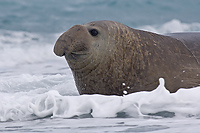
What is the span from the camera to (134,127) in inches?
133

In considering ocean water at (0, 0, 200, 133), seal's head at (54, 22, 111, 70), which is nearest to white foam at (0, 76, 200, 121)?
ocean water at (0, 0, 200, 133)

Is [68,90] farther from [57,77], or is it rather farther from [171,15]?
[171,15]

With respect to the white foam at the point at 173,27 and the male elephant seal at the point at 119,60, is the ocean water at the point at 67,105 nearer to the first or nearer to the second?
the male elephant seal at the point at 119,60

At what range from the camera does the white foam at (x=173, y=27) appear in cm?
2242

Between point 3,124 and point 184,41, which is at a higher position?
point 184,41

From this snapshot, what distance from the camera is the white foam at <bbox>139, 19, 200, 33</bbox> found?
73.6 feet

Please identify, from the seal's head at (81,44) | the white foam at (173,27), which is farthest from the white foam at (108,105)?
the white foam at (173,27)

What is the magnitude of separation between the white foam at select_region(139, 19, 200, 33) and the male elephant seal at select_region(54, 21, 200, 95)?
1682 cm

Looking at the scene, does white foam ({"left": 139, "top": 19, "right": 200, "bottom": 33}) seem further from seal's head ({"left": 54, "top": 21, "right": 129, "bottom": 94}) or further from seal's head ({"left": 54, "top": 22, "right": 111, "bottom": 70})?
seal's head ({"left": 54, "top": 22, "right": 111, "bottom": 70})

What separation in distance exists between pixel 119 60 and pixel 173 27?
18.5 meters

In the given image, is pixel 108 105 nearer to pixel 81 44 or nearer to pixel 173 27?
pixel 81 44

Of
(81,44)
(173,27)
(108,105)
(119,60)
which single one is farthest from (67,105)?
(173,27)

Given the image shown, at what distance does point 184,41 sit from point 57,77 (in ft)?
9.20

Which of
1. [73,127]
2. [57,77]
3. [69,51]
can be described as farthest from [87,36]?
[57,77]
